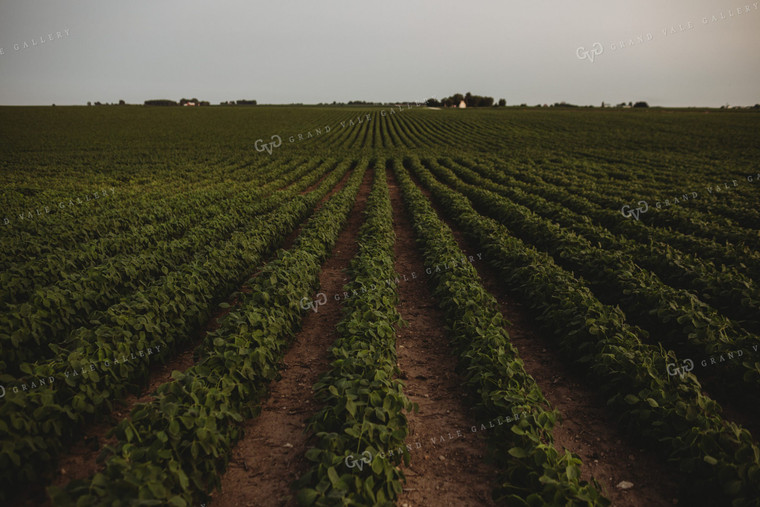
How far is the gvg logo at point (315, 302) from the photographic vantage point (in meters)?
7.26

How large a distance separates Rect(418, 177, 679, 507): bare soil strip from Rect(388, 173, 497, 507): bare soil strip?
1156 mm

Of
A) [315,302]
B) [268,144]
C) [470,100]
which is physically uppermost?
[470,100]

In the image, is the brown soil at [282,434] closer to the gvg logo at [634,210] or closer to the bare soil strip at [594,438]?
the bare soil strip at [594,438]

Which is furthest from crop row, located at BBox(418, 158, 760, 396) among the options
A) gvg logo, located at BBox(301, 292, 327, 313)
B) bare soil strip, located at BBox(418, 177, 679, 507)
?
gvg logo, located at BBox(301, 292, 327, 313)

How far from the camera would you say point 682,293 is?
6266mm

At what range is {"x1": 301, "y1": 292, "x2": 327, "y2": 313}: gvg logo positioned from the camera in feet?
23.8

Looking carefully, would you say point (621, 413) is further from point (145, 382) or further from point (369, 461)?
point (145, 382)

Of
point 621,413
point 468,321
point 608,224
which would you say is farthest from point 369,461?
point 608,224

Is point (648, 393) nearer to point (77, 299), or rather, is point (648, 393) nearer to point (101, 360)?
point (101, 360)

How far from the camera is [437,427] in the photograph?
479cm

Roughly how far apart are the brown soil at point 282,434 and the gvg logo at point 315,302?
9.1 inches

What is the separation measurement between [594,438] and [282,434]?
13.1 ft

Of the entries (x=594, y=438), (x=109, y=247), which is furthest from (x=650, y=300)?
(x=109, y=247)

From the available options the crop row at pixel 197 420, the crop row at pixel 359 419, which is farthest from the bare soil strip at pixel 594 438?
the crop row at pixel 197 420
